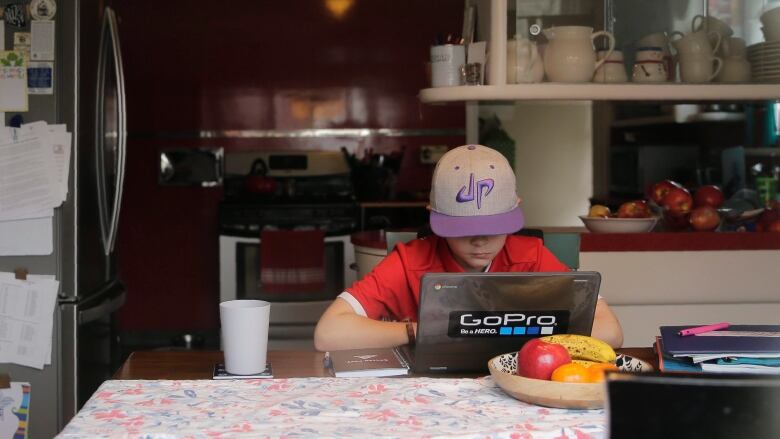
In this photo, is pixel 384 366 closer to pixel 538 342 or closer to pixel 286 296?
pixel 538 342

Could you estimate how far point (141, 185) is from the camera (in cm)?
630

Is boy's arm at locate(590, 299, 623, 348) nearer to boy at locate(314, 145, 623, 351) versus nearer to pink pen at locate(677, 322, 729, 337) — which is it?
boy at locate(314, 145, 623, 351)

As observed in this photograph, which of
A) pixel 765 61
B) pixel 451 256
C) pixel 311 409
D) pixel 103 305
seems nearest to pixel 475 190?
pixel 451 256

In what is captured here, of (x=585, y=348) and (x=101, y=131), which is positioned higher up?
(x=101, y=131)

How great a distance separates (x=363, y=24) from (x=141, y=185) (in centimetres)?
179

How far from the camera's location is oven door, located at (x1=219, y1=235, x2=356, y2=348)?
5.69m

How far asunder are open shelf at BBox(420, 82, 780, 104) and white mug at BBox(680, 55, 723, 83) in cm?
5

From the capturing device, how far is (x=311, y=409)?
1657 mm

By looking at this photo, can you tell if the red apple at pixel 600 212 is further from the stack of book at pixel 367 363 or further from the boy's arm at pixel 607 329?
the stack of book at pixel 367 363

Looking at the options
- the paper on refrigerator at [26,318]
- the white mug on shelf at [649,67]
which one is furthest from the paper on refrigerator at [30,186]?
the white mug on shelf at [649,67]

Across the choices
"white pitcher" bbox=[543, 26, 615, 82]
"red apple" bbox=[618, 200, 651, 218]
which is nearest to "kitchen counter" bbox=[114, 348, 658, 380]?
"red apple" bbox=[618, 200, 651, 218]

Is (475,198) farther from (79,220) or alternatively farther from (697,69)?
(697,69)

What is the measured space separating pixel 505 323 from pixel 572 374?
0.97 ft

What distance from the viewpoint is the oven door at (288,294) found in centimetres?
569
